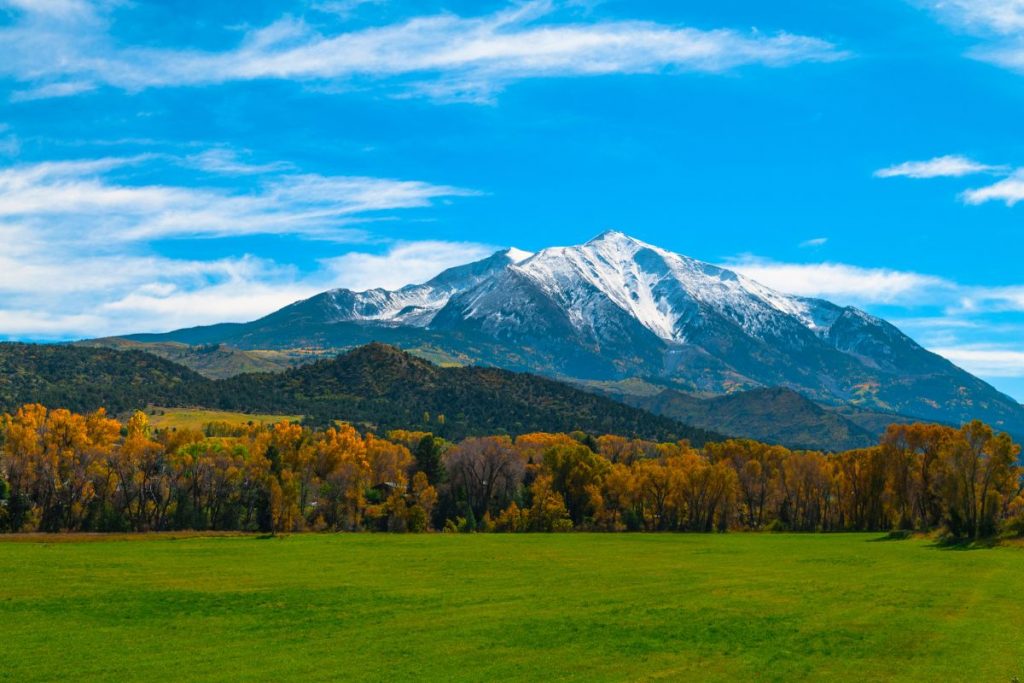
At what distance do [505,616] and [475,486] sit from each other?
4539 inches

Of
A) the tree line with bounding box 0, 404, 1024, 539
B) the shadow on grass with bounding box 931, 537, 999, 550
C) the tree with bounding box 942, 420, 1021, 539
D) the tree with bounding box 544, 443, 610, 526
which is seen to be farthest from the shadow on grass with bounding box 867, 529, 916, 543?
the tree with bounding box 544, 443, 610, 526

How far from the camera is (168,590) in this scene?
7094cm

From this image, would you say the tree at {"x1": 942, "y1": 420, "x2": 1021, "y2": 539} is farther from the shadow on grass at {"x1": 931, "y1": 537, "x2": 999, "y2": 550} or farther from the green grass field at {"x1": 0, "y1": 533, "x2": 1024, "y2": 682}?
the green grass field at {"x1": 0, "y1": 533, "x2": 1024, "y2": 682}

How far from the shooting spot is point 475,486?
573 ft

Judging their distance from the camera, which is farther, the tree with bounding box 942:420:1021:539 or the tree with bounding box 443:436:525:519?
the tree with bounding box 443:436:525:519

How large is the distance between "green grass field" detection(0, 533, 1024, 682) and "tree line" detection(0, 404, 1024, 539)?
32370 mm

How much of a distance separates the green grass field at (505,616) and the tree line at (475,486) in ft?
106

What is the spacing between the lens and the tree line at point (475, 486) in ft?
442

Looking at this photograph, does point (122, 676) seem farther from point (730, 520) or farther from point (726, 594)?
point (730, 520)

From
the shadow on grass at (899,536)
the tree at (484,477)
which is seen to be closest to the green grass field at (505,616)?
the shadow on grass at (899,536)

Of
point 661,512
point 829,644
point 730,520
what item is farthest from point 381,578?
point 730,520

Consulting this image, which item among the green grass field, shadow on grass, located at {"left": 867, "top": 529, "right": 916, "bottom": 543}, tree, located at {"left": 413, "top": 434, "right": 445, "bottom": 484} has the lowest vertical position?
shadow on grass, located at {"left": 867, "top": 529, "right": 916, "bottom": 543}

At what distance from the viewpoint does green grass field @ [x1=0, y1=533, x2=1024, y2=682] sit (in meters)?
44.9

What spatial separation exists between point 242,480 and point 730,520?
289ft
